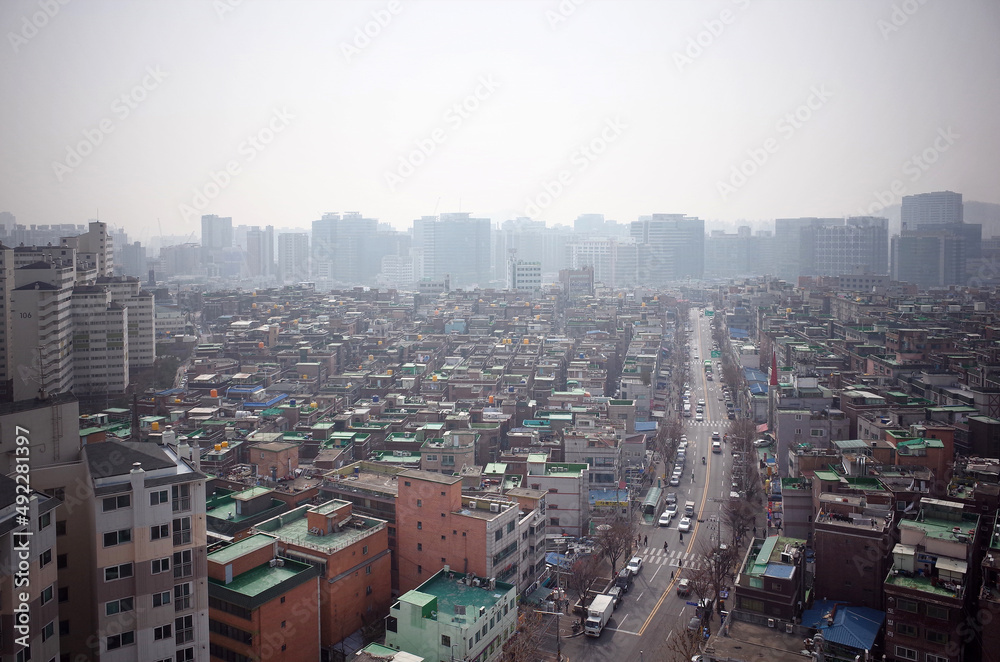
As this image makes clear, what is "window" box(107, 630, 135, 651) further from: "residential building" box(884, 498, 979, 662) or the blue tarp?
"residential building" box(884, 498, 979, 662)

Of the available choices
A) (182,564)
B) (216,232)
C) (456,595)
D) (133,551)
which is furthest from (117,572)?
(216,232)

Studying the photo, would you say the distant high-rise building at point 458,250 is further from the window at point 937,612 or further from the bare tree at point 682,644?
the window at point 937,612

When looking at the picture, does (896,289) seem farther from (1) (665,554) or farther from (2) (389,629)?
(2) (389,629)

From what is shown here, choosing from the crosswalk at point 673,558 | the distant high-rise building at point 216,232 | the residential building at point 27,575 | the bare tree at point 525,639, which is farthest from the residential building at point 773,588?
the distant high-rise building at point 216,232

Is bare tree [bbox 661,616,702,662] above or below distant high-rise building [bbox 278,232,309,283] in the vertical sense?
below

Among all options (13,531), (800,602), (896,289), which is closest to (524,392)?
(800,602)

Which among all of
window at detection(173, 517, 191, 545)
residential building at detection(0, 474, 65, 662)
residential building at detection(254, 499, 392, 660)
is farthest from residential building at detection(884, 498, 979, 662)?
residential building at detection(0, 474, 65, 662)

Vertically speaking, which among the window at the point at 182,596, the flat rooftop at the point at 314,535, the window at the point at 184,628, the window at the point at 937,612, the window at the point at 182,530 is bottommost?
the window at the point at 937,612
